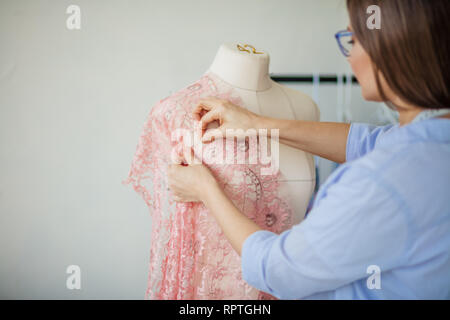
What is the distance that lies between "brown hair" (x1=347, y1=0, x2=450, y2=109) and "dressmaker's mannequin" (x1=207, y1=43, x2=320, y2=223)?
0.32 m

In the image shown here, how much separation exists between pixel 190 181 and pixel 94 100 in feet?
3.13

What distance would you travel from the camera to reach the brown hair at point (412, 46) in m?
0.60

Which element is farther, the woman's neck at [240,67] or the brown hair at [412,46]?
the woman's neck at [240,67]

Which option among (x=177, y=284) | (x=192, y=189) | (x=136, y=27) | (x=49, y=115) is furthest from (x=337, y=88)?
(x=49, y=115)

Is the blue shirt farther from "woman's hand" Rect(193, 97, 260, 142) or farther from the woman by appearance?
"woman's hand" Rect(193, 97, 260, 142)

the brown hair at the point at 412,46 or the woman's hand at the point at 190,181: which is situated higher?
the brown hair at the point at 412,46

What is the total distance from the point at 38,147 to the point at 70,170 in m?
0.17

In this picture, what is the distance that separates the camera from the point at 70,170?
5.01 feet

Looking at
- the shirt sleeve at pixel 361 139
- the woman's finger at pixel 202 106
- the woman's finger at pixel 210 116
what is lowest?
the shirt sleeve at pixel 361 139

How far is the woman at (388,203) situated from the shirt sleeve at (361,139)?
235 mm

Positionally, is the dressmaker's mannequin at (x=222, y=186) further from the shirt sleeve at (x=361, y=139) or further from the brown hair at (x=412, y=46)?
the brown hair at (x=412, y=46)

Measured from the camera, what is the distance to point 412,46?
24.1 inches

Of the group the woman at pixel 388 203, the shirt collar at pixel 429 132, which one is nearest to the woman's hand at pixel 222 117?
the woman at pixel 388 203
